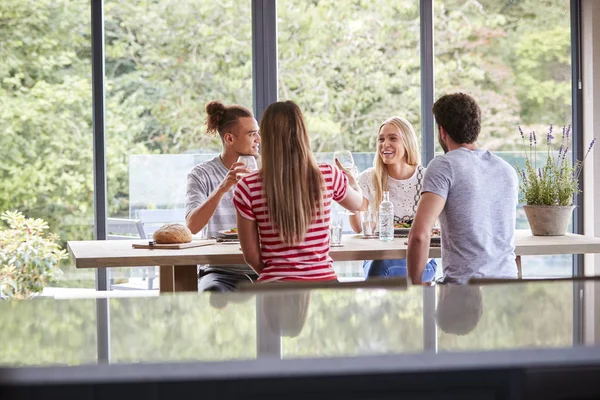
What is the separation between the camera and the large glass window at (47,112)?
5.18 metres

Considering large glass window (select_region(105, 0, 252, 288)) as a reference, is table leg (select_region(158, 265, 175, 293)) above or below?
below

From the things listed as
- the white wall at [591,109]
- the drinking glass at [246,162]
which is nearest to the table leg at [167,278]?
the drinking glass at [246,162]

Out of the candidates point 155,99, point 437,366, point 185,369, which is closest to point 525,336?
point 437,366

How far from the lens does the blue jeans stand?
402 centimetres

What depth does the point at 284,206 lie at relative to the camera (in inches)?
116

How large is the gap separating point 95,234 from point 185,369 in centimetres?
466

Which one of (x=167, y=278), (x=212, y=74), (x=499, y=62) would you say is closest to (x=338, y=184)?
(x=167, y=278)

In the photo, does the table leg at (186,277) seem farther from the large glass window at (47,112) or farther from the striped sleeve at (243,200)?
the large glass window at (47,112)

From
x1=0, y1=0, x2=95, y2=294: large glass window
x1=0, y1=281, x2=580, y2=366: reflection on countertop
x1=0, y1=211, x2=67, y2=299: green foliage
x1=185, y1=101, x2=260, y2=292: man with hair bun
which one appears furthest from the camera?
x1=0, y1=0, x2=95, y2=294: large glass window

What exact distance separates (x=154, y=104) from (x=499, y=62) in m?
2.24

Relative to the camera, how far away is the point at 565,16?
5.77m

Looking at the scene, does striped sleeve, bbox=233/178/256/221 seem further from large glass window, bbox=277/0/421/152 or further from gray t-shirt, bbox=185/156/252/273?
large glass window, bbox=277/0/421/152

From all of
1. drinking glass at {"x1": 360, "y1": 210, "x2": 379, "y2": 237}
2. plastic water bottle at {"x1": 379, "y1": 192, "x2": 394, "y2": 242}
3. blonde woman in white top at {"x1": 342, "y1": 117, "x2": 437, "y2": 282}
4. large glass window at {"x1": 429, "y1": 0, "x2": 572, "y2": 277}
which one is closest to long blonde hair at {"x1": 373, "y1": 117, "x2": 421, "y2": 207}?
blonde woman in white top at {"x1": 342, "y1": 117, "x2": 437, "y2": 282}

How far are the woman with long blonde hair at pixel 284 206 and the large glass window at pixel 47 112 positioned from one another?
2558 mm
